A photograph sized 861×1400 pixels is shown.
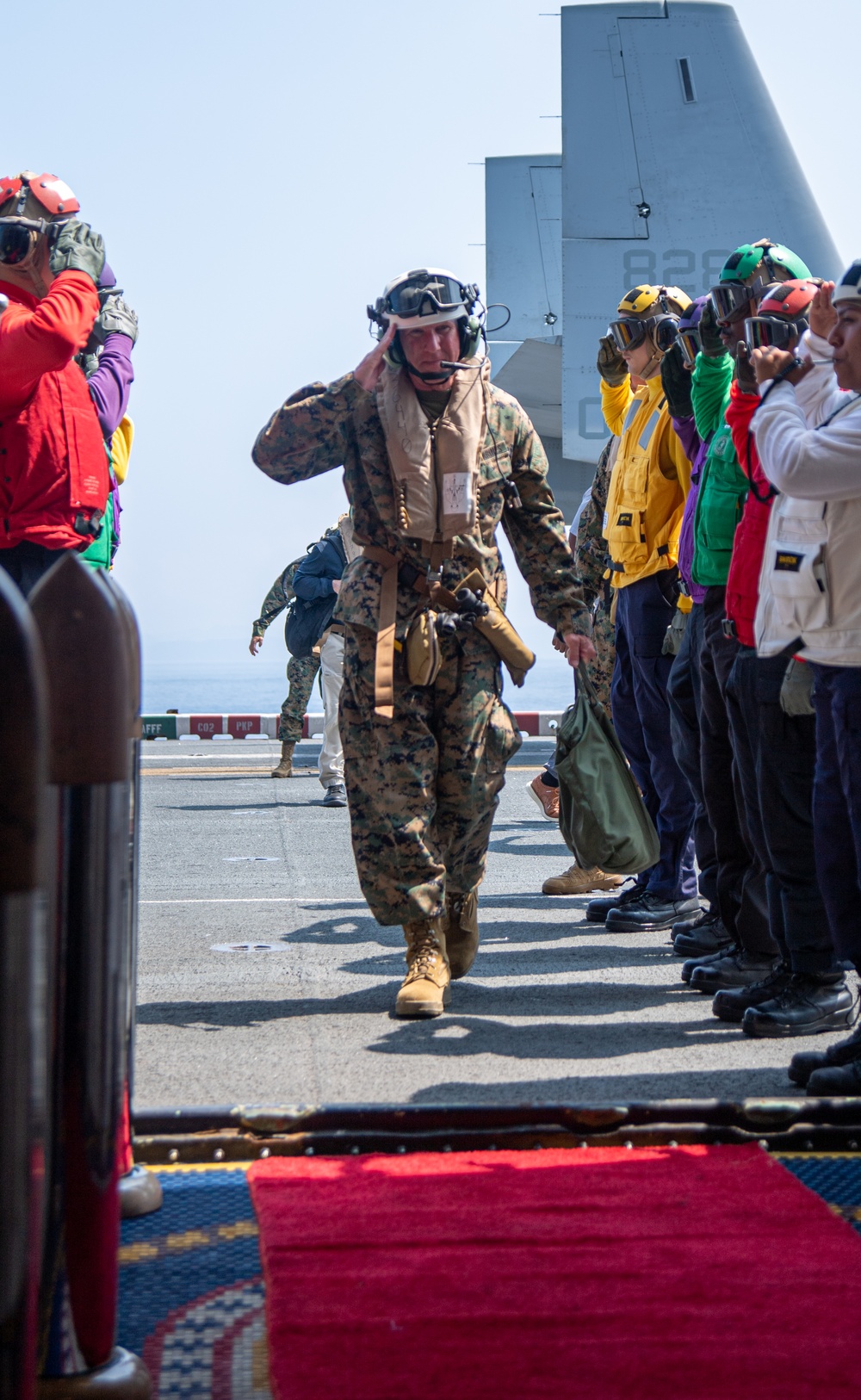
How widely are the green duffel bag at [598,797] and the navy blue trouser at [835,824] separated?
1651 millimetres

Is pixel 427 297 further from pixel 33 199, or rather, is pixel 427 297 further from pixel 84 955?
pixel 84 955

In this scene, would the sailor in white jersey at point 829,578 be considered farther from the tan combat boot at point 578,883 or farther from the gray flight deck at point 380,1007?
the tan combat boot at point 578,883

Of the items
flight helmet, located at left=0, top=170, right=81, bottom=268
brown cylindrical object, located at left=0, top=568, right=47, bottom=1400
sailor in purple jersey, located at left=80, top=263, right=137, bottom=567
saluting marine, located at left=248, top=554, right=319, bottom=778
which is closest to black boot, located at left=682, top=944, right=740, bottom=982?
sailor in purple jersey, located at left=80, top=263, right=137, bottom=567

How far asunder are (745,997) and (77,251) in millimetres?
2882

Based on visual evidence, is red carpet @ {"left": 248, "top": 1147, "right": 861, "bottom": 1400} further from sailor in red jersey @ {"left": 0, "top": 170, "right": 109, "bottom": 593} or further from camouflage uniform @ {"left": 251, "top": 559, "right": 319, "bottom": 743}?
camouflage uniform @ {"left": 251, "top": 559, "right": 319, "bottom": 743}

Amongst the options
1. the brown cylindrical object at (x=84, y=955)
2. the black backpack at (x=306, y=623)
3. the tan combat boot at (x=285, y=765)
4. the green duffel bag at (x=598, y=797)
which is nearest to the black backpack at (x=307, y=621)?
the black backpack at (x=306, y=623)

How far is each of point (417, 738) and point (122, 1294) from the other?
2337mm

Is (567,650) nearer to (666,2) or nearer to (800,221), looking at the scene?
(800,221)

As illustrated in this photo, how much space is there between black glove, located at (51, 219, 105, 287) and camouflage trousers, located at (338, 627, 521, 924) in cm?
130

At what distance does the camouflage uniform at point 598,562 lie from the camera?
21.5ft

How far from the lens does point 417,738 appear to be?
422 centimetres

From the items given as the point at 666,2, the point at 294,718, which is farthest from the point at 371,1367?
the point at 666,2

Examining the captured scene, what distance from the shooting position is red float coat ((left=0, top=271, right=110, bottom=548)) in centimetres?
383

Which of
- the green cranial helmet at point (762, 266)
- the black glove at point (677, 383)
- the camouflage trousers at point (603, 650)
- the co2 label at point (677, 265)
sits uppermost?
the co2 label at point (677, 265)
